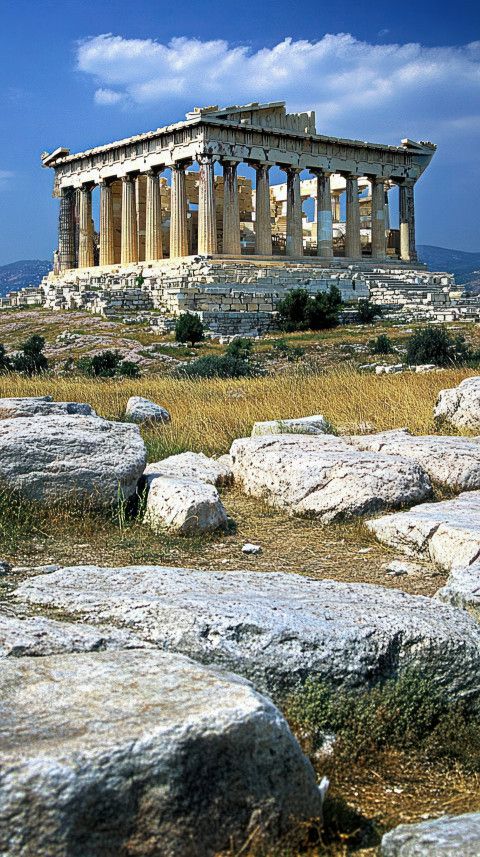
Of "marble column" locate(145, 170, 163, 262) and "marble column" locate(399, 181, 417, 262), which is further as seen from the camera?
"marble column" locate(399, 181, 417, 262)

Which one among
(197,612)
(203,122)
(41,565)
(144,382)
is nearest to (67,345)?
(144,382)

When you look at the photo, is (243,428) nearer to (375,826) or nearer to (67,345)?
(375,826)

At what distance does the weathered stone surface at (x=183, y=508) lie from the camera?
7039 mm

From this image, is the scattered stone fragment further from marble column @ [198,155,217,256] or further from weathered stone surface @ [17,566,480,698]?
marble column @ [198,155,217,256]

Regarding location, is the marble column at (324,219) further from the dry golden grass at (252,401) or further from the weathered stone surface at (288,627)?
the weathered stone surface at (288,627)

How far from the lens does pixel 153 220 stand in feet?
158

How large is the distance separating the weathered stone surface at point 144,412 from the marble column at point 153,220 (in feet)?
121

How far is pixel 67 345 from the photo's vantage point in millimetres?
30703

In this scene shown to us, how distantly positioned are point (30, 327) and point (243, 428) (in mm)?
26319

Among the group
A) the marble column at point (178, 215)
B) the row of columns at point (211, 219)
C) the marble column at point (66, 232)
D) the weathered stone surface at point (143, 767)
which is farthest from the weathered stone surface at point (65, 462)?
the marble column at point (66, 232)

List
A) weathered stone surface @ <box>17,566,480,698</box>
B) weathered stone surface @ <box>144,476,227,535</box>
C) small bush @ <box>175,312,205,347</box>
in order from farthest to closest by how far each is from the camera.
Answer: small bush @ <box>175,312,205,347</box> < weathered stone surface @ <box>144,476,227,535</box> < weathered stone surface @ <box>17,566,480,698</box>

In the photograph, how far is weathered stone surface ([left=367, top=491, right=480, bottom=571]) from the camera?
20.0ft

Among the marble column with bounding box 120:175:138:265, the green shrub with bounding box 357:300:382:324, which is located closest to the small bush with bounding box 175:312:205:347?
the green shrub with bounding box 357:300:382:324

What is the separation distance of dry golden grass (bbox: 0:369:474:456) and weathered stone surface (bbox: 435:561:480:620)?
524 cm
